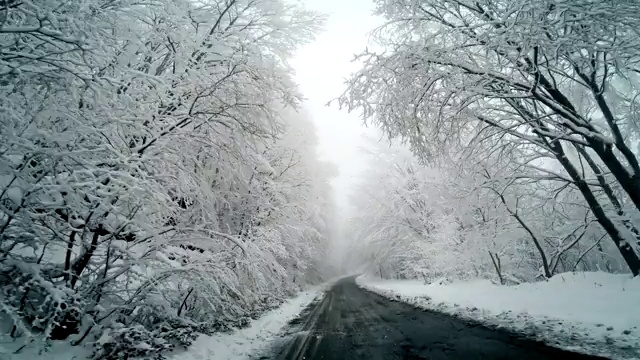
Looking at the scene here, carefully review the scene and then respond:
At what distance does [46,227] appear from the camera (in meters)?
4.04

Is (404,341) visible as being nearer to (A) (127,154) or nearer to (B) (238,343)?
(B) (238,343)

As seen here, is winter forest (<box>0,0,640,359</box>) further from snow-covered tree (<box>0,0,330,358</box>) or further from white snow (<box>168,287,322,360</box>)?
white snow (<box>168,287,322,360</box>)

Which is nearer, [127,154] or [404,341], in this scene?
[127,154]

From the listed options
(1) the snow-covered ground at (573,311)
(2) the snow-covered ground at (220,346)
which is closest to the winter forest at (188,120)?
(2) the snow-covered ground at (220,346)

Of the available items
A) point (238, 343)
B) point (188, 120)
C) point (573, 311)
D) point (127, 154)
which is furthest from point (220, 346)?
point (573, 311)

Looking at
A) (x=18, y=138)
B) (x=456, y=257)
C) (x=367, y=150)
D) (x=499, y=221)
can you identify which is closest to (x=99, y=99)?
(x=18, y=138)

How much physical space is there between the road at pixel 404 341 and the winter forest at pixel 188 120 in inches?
85.5

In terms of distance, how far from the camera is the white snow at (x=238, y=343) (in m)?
7.16

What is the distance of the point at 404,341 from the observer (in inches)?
284

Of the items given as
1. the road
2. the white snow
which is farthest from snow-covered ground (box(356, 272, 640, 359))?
the white snow

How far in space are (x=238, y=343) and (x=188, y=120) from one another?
20.5ft

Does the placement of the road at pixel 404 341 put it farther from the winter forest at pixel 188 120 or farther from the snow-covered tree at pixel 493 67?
the snow-covered tree at pixel 493 67

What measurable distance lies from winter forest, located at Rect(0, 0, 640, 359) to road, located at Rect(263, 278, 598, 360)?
217 cm

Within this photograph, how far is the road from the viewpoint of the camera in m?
5.66
